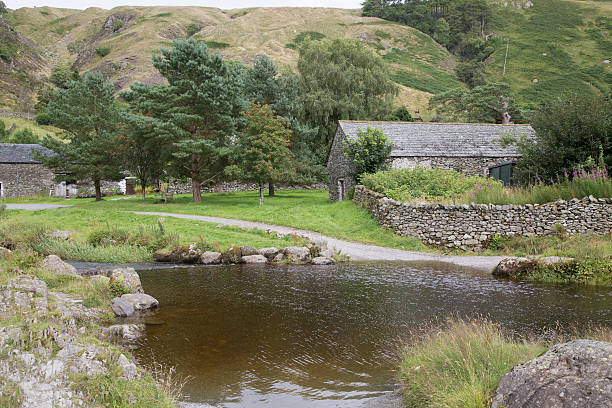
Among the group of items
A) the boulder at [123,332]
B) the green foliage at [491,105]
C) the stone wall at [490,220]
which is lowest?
the boulder at [123,332]

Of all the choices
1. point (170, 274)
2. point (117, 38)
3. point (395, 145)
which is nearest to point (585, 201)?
point (395, 145)

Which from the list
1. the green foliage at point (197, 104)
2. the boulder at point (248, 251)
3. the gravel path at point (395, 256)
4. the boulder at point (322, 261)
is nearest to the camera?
the gravel path at point (395, 256)

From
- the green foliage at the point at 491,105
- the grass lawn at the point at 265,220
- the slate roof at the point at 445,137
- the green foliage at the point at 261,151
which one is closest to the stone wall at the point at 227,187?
the green foliage at the point at 261,151

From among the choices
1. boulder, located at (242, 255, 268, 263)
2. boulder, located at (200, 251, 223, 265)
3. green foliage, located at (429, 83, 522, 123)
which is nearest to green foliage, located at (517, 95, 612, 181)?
boulder, located at (242, 255, 268, 263)

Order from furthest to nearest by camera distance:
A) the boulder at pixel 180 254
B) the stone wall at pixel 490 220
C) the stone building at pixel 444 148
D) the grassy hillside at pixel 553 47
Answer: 1. the grassy hillside at pixel 553 47
2. the stone building at pixel 444 148
3. the stone wall at pixel 490 220
4. the boulder at pixel 180 254

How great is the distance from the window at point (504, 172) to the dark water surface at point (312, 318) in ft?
48.4

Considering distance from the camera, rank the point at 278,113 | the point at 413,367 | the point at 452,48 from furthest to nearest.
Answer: the point at 452,48, the point at 278,113, the point at 413,367

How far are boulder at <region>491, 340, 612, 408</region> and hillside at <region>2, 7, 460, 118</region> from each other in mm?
75214

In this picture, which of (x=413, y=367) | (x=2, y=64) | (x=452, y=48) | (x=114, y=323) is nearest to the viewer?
(x=413, y=367)

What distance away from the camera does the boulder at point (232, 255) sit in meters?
14.8

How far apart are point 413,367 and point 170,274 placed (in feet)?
31.3

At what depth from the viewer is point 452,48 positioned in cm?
12512

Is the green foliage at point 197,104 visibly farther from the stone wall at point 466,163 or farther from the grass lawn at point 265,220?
the stone wall at point 466,163

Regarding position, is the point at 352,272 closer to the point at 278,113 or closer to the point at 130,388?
the point at 130,388
